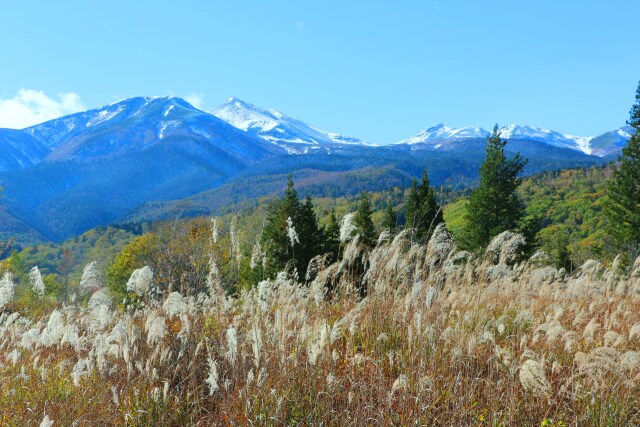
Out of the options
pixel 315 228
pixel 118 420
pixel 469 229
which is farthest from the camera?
pixel 469 229

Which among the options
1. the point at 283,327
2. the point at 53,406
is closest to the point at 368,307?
the point at 283,327

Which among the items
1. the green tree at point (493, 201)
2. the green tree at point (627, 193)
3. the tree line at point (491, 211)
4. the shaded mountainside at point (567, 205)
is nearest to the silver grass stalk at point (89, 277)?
the tree line at point (491, 211)

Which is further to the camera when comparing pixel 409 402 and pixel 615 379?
pixel 615 379

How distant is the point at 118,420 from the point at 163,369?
2.18ft

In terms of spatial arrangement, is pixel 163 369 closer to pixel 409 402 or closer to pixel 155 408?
→ pixel 155 408

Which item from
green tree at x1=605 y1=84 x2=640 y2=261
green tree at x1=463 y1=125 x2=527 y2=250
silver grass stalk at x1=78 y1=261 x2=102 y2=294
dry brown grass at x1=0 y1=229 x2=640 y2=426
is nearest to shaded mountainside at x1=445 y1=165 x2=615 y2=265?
green tree at x1=605 y1=84 x2=640 y2=261

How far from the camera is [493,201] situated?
33.6m

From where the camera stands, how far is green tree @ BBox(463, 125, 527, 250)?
33406 mm

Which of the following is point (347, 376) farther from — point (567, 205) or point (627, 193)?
point (567, 205)

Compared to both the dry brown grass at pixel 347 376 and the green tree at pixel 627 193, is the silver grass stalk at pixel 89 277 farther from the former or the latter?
the green tree at pixel 627 193

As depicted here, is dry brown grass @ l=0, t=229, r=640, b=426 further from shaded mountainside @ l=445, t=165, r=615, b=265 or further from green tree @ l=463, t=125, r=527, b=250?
shaded mountainside @ l=445, t=165, r=615, b=265

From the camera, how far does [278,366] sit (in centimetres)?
373

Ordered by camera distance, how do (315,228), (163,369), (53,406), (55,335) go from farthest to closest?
(315,228)
(55,335)
(163,369)
(53,406)

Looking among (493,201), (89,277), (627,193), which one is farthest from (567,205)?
(89,277)
